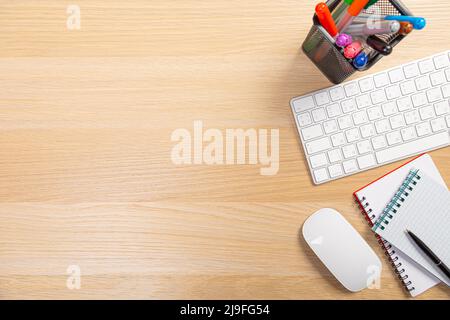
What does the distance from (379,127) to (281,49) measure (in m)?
0.25

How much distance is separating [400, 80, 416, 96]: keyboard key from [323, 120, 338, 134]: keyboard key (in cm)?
15

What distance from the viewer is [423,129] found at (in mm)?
802

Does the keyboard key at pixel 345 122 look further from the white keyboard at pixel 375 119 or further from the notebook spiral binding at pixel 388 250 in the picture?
the notebook spiral binding at pixel 388 250

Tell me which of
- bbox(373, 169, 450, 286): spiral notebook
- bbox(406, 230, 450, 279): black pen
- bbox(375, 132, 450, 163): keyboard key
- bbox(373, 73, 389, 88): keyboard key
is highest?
bbox(373, 73, 389, 88): keyboard key

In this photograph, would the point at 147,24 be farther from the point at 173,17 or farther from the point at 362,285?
the point at 362,285

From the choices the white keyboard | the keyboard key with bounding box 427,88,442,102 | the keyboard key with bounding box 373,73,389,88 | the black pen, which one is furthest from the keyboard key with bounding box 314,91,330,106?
the black pen

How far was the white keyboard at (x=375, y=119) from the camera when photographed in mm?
798

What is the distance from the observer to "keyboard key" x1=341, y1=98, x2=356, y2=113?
2.64 feet

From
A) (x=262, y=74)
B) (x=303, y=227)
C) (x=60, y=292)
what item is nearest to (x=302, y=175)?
(x=303, y=227)

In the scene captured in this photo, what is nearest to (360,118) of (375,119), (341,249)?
(375,119)

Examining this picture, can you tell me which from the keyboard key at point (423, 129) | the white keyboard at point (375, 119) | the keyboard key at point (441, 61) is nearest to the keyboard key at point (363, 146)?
the white keyboard at point (375, 119)

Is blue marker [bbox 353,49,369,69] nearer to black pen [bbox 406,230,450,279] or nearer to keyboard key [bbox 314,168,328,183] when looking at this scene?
keyboard key [bbox 314,168,328,183]

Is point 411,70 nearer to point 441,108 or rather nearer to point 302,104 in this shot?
point 441,108

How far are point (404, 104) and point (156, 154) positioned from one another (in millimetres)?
511
